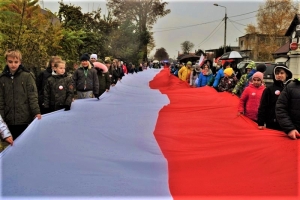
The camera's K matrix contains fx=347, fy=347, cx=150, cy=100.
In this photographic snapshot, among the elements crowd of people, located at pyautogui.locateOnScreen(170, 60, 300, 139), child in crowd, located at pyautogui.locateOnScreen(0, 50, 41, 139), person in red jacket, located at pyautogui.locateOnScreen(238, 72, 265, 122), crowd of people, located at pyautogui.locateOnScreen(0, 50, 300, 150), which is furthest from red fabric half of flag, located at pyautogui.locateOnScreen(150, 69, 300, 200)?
child in crowd, located at pyautogui.locateOnScreen(0, 50, 41, 139)

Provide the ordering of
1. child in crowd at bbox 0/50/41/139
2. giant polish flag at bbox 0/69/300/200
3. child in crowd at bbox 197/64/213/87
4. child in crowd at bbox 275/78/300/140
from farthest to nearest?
child in crowd at bbox 197/64/213/87, child in crowd at bbox 0/50/41/139, child in crowd at bbox 275/78/300/140, giant polish flag at bbox 0/69/300/200

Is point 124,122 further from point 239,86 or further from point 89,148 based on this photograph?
point 239,86

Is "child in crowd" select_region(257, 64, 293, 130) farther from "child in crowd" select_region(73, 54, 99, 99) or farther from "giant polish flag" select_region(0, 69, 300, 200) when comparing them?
"child in crowd" select_region(73, 54, 99, 99)

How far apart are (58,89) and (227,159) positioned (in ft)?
9.42

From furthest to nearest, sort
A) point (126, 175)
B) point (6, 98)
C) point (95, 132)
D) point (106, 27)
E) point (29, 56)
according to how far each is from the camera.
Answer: point (106, 27), point (29, 56), point (6, 98), point (95, 132), point (126, 175)

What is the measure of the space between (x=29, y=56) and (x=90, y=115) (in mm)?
6138

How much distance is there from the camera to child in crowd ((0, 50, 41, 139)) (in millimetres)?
4117

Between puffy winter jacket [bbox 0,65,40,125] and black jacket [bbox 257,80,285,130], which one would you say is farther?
black jacket [bbox 257,80,285,130]

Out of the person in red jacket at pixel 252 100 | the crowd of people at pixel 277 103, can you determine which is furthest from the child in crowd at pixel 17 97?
the person in red jacket at pixel 252 100

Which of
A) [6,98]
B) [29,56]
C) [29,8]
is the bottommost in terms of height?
[6,98]

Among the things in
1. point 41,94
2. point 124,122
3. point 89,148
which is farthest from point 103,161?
point 41,94

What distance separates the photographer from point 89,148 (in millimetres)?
3314

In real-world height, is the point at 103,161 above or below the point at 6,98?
Answer: below

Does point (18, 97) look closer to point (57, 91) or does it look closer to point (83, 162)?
point (57, 91)
